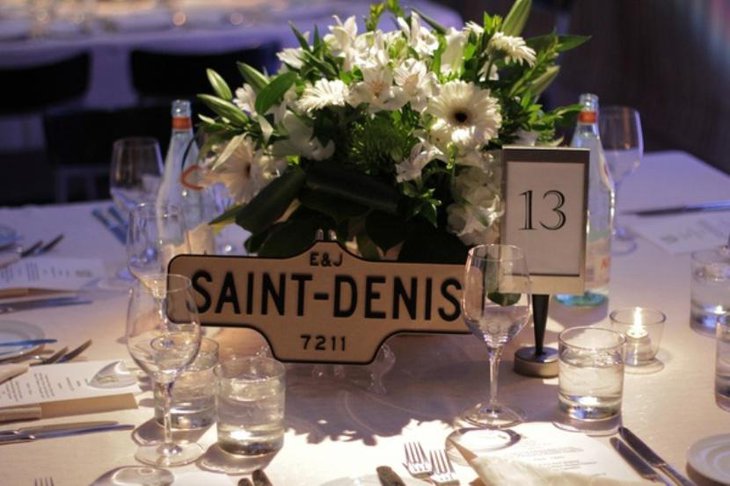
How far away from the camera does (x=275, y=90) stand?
1762 mm

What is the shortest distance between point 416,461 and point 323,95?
0.54 m

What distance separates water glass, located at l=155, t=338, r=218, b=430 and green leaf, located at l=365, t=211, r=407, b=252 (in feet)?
0.98

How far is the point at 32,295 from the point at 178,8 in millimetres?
2931

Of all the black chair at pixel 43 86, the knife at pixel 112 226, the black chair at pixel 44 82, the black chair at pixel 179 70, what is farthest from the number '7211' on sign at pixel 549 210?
the black chair at pixel 44 82

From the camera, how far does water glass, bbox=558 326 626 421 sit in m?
1.56

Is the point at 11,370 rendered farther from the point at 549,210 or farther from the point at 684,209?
the point at 684,209

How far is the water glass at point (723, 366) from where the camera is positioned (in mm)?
1640

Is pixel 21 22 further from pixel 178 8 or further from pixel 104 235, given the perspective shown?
pixel 104 235

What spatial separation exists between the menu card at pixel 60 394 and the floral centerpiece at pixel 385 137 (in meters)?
0.30

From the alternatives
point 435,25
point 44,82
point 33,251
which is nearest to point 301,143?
point 435,25

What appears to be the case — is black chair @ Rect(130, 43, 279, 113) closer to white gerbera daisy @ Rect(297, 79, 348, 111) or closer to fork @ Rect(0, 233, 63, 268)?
fork @ Rect(0, 233, 63, 268)

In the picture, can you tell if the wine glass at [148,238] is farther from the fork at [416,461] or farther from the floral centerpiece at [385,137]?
the fork at [416,461]

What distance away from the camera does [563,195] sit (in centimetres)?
170

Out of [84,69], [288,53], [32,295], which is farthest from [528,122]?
[84,69]
